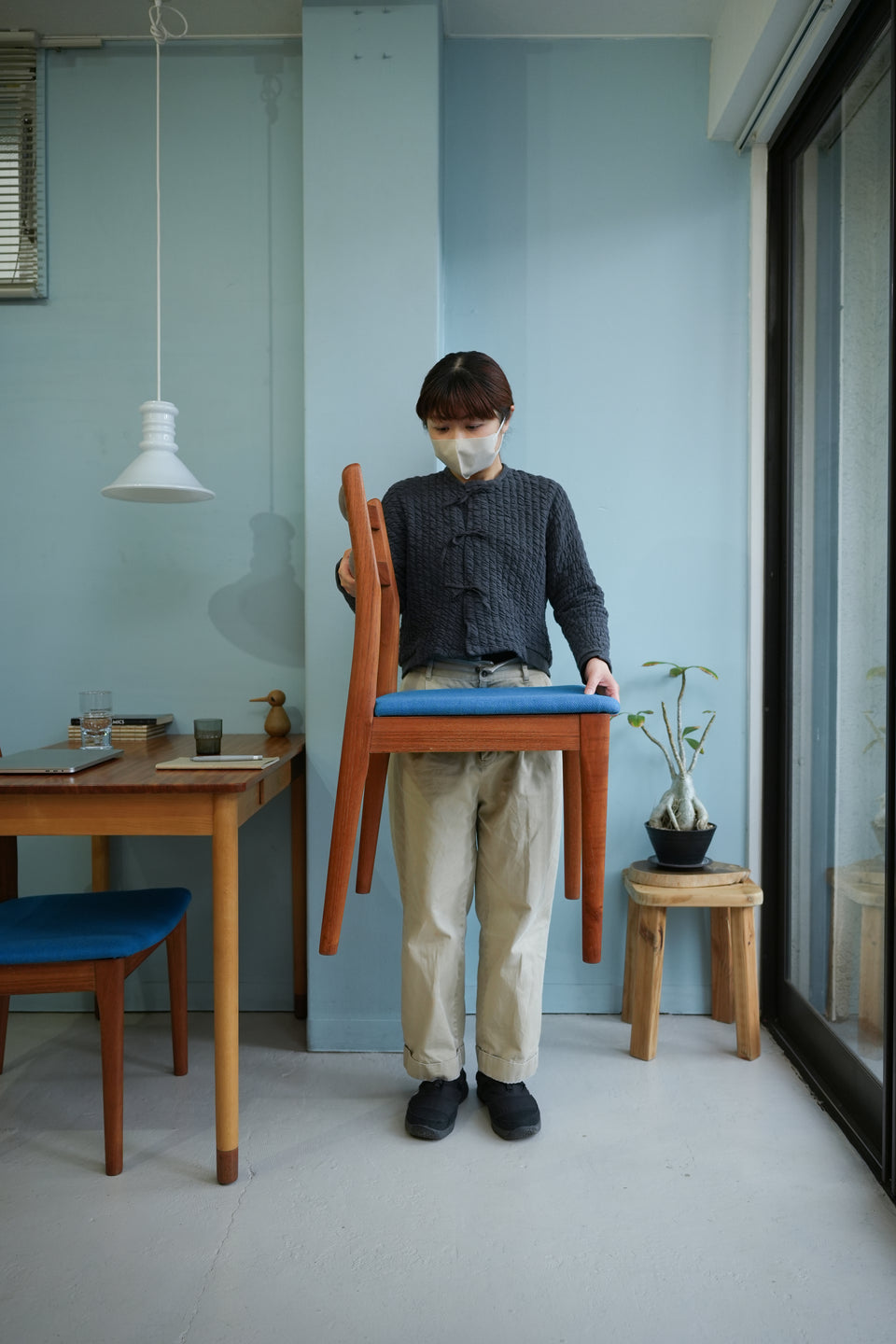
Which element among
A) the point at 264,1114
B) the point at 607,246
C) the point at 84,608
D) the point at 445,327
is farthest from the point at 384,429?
the point at 264,1114

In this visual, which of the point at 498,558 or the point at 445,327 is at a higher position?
the point at 445,327

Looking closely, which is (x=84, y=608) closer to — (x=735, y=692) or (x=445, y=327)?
(x=445, y=327)

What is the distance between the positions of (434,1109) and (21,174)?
2664mm

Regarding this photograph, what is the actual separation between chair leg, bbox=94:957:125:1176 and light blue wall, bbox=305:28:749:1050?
1.04 meters

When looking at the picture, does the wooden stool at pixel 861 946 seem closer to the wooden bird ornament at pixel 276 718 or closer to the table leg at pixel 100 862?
the wooden bird ornament at pixel 276 718

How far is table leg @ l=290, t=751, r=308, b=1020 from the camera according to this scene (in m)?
2.50

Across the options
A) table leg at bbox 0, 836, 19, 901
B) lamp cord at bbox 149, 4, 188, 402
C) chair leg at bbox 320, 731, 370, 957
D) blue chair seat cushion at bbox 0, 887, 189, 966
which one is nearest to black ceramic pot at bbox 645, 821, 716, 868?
chair leg at bbox 320, 731, 370, 957

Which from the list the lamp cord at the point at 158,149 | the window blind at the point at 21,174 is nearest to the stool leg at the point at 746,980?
the lamp cord at the point at 158,149

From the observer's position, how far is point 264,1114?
2055mm

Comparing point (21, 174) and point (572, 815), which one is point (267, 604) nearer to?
point (572, 815)

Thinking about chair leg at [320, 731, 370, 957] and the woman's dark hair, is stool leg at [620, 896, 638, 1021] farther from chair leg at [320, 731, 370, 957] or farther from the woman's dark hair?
the woman's dark hair

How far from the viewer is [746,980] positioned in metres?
2.30

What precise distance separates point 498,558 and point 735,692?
99 cm

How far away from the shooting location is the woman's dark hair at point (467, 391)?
1.89 meters
